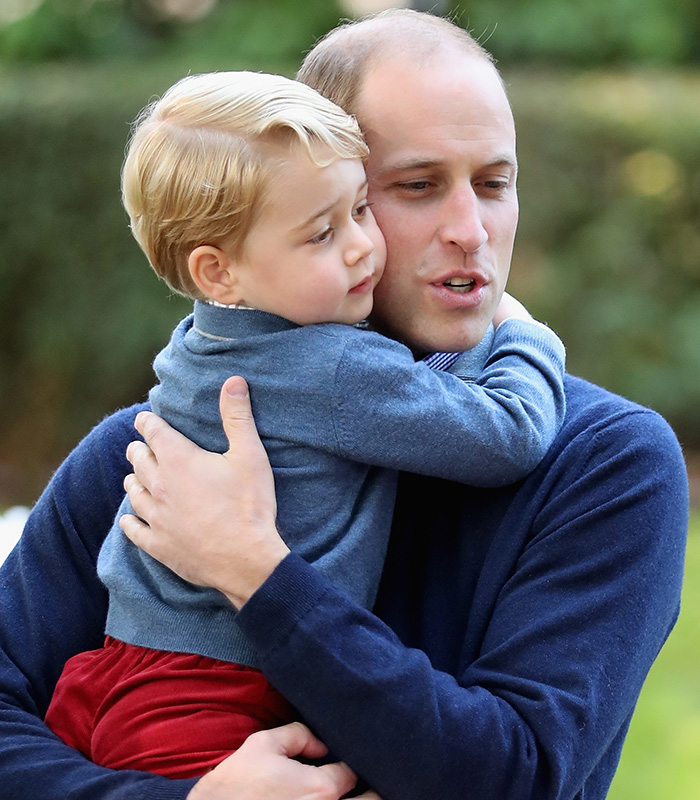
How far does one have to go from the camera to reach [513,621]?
5.62 feet

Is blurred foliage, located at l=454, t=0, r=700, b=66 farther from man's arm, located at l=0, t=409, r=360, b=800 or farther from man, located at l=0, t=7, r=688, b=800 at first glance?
man's arm, located at l=0, t=409, r=360, b=800

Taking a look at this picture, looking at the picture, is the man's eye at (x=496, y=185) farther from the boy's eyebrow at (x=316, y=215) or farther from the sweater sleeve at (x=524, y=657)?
the sweater sleeve at (x=524, y=657)

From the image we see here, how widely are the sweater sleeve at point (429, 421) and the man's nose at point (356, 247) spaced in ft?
0.46

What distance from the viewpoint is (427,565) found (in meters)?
1.93

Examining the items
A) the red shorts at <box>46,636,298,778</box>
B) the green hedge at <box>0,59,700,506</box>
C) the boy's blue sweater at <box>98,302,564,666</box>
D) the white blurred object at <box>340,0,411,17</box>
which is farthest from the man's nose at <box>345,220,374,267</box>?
the white blurred object at <box>340,0,411,17</box>

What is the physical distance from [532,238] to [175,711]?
592cm

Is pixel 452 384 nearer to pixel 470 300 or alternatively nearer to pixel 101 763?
pixel 470 300

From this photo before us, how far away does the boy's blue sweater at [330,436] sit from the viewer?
5.78 ft

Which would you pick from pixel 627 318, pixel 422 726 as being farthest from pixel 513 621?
pixel 627 318

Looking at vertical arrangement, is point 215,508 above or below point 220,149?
below

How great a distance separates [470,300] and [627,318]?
5.52 metres

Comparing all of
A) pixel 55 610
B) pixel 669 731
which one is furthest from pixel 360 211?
pixel 669 731

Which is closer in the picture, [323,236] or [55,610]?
[323,236]

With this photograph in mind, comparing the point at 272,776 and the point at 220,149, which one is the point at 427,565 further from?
the point at 220,149
